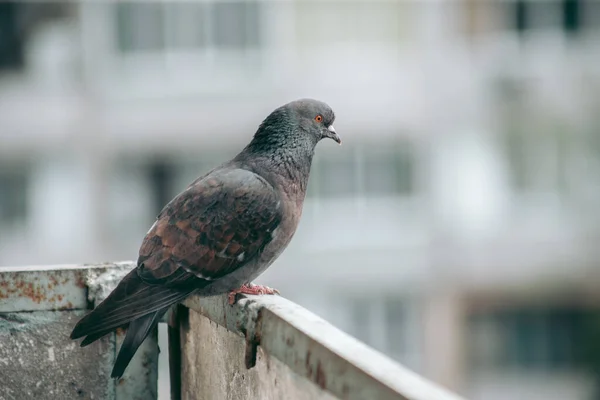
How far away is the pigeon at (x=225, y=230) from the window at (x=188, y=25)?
1576cm

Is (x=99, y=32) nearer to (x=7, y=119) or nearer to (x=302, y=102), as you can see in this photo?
(x=7, y=119)

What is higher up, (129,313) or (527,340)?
(129,313)

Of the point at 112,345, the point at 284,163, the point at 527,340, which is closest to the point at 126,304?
the point at 112,345

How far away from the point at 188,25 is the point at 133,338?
17.2 meters

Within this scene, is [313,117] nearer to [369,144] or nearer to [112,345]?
[112,345]

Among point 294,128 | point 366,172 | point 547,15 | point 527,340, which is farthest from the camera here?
point 527,340

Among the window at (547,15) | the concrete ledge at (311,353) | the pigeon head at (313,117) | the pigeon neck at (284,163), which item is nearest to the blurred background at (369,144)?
the window at (547,15)

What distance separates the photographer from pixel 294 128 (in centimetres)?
558

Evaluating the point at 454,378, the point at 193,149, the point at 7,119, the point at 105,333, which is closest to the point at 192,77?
the point at 193,149

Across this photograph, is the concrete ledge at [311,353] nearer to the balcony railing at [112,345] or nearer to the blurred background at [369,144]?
the balcony railing at [112,345]

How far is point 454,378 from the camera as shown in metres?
22.8

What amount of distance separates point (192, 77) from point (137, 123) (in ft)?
4.31

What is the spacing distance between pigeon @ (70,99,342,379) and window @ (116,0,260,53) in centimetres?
1576

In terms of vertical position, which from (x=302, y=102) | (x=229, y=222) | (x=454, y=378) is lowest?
(x=454, y=378)
